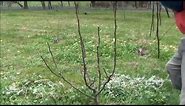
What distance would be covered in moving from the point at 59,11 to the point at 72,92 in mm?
22285

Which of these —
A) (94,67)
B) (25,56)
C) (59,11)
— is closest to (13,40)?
(25,56)

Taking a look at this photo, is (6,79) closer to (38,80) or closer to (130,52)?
(38,80)

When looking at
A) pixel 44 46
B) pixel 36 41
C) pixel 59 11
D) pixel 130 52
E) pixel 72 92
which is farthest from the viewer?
pixel 59 11

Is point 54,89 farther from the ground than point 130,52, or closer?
farther from the ground

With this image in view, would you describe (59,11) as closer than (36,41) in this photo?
No

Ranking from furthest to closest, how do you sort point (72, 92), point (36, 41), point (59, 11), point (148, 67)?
point (59, 11), point (36, 41), point (148, 67), point (72, 92)

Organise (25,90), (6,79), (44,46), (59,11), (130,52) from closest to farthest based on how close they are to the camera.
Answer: (25,90) → (6,79) → (130,52) → (44,46) → (59,11)

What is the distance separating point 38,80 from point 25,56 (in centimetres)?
284

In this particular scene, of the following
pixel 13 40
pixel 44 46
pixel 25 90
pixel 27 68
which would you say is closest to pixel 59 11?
pixel 13 40

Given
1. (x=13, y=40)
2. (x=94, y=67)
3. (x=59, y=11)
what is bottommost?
(x=59, y=11)

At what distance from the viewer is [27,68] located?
6.64 meters

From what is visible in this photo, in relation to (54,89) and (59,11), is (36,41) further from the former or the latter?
(59,11)

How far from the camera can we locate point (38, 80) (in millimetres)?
5281

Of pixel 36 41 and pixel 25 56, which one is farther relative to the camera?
pixel 36 41
